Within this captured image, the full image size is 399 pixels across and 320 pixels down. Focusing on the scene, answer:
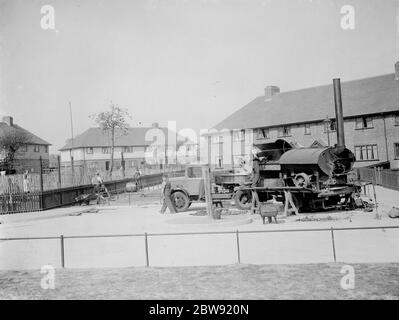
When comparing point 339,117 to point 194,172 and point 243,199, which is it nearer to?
point 243,199

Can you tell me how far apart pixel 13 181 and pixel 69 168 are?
221 inches

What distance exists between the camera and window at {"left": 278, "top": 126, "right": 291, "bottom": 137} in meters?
40.8

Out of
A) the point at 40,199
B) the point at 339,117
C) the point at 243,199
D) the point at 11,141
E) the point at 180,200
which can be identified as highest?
the point at 11,141

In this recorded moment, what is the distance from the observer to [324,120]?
3172 centimetres

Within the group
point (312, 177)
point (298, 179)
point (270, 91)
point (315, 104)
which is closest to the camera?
point (312, 177)

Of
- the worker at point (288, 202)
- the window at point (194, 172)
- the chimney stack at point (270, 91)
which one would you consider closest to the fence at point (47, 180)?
the window at point (194, 172)

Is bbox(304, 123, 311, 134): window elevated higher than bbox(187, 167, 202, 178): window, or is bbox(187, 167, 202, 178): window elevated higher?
bbox(304, 123, 311, 134): window

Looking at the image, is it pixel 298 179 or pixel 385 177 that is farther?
pixel 385 177

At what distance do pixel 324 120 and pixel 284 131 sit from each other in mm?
9601

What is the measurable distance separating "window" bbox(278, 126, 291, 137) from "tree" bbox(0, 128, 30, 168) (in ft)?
85.1

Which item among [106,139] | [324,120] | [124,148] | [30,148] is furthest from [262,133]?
[106,139]

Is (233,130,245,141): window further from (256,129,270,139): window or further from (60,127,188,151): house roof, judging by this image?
(60,127,188,151): house roof

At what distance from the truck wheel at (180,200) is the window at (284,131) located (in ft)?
77.4

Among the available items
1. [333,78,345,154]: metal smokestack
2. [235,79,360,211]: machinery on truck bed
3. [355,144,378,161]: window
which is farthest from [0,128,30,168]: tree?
[355,144,378,161]: window
